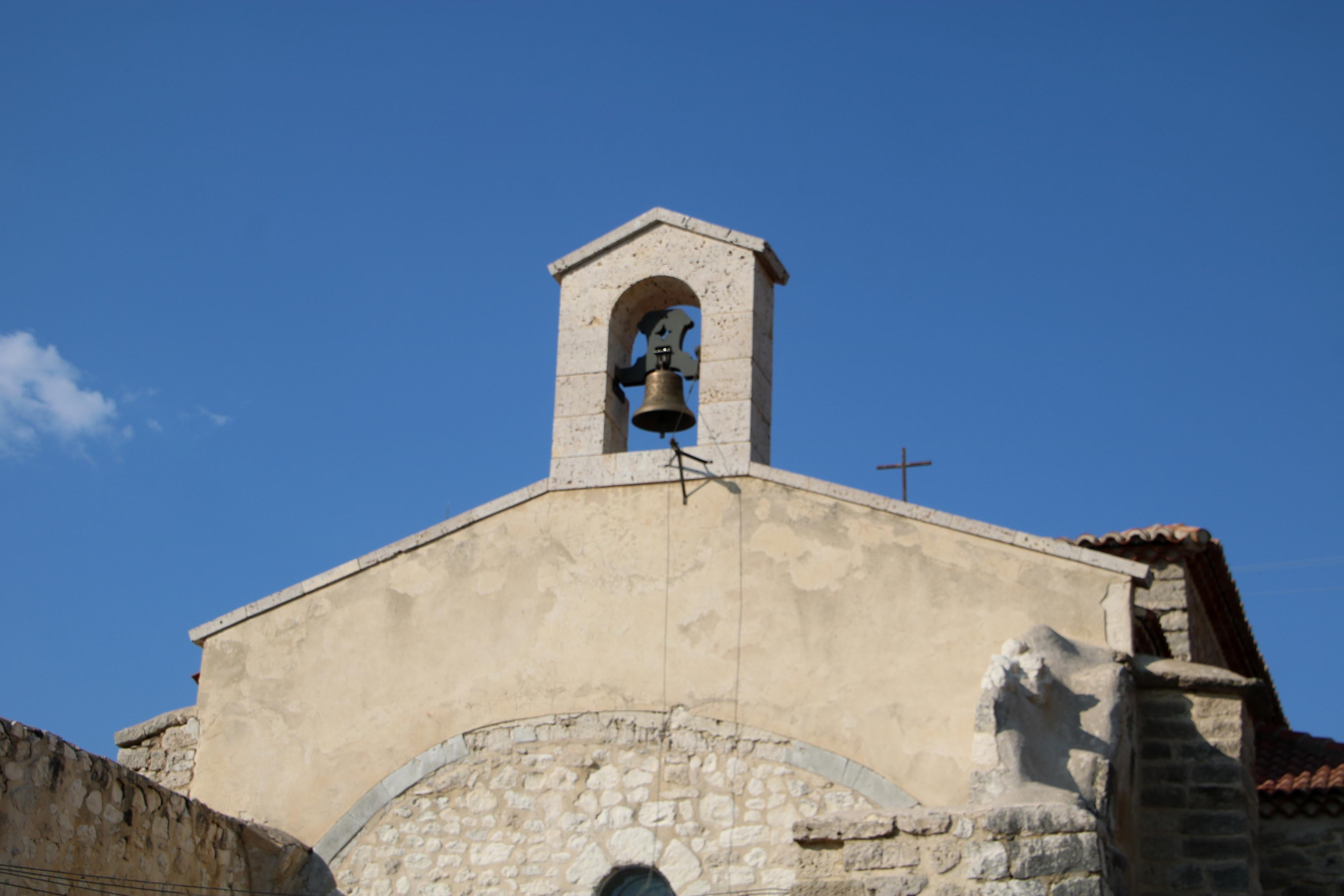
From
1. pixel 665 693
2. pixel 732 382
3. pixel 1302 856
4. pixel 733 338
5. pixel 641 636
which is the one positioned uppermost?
pixel 733 338

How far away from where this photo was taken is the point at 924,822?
6824 millimetres

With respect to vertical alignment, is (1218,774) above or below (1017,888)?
above

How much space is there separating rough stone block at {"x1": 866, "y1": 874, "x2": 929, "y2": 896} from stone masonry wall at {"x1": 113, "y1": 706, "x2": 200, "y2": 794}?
4.45 meters

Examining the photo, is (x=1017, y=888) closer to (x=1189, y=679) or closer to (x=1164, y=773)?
(x=1164, y=773)

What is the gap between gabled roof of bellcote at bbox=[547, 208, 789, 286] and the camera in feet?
30.9

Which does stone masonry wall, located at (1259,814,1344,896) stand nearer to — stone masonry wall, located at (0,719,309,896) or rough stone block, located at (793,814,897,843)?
rough stone block, located at (793,814,897,843)

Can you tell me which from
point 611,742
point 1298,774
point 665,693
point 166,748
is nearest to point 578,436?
point 665,693

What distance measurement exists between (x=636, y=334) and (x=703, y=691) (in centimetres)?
251

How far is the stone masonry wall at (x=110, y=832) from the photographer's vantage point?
21.7 ft

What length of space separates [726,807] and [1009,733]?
166 centimetres

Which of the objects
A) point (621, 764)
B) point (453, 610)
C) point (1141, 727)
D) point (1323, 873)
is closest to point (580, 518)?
point (453, 610)

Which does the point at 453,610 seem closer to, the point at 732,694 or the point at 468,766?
the point at 468,766

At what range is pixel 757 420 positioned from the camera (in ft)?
30.0

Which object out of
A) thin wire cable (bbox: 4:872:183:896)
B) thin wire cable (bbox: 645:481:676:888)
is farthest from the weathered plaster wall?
thin wire cable (bbox: 4:872:183:896)
